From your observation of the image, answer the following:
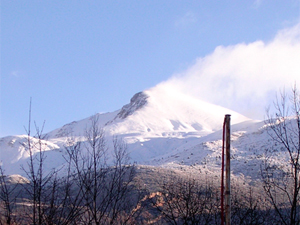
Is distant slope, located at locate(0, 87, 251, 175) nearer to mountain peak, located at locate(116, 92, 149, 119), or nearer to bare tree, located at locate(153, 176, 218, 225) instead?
mountain peak, located at locate(116, 92, 149, 119)

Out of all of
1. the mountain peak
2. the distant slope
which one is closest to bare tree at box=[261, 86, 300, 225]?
the distant slope

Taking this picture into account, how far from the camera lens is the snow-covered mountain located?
26.3 m

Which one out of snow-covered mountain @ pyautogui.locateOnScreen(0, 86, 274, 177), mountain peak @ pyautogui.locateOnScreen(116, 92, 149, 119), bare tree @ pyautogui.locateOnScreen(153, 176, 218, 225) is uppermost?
mountain peak @ pyautogui.locateOnScreen(116, 92, 149, 119)

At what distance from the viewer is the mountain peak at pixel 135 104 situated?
9600cm

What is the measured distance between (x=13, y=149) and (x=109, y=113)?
199 feet

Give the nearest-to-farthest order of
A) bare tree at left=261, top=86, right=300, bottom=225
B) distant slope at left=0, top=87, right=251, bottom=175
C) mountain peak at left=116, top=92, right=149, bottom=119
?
bare tree at left=261, top=86, right=300, bottom=225
distant slope at left=0, top=87, right=251, bottom=175
mountain peak at left=116, top=92, right=149, bottom=119

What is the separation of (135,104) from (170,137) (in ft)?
156

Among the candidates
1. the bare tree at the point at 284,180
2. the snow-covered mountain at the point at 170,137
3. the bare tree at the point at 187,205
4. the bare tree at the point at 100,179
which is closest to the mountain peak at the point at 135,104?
the snow-covered mountain at the point at 170,137

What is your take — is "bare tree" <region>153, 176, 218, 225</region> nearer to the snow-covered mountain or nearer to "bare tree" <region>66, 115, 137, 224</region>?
"bare tree" <region>66, 115, 137, 224</region>

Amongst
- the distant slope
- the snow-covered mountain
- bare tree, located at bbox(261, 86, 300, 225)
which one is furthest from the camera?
the distant slope

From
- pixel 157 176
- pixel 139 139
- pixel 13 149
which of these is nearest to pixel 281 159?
pixel 157 176

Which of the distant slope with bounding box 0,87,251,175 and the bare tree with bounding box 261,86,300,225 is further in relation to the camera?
the distant slope with bounding box 0,87,251,175

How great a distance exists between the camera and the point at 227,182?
5.82m

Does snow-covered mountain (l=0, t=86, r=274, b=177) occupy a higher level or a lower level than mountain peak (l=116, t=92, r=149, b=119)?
lower
